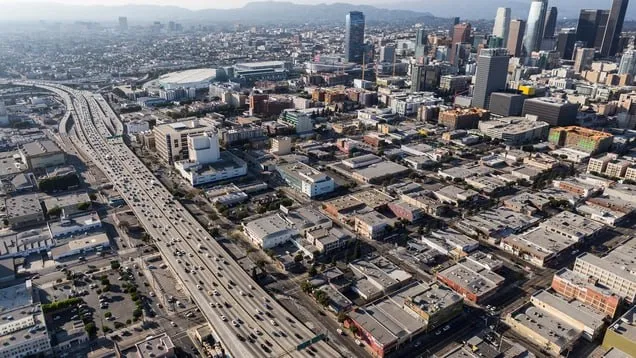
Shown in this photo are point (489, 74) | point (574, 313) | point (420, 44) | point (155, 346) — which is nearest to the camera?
point (155, 346)

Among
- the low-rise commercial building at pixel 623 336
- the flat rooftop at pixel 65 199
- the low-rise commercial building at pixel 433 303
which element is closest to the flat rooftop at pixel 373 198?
the low-rise commercial building at pixel 433 303

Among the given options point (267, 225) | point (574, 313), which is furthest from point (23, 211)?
point (574, 313)

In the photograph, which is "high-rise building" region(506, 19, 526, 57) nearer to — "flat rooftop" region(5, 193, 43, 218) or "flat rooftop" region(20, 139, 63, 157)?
"flat rooftop" region(20, 139, 63, 157)

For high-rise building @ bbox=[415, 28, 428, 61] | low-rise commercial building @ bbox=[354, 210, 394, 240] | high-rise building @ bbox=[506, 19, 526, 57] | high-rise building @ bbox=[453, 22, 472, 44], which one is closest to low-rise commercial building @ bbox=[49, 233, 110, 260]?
low-rise commercial building @ bbox=[354, 210, 394, 240]

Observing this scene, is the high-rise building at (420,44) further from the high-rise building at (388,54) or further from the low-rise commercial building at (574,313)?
the low-rise commercial building at (574,313)

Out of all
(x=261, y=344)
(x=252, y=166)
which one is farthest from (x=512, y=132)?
(x=261, y=344)

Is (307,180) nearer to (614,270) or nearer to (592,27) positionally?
(614,270)
